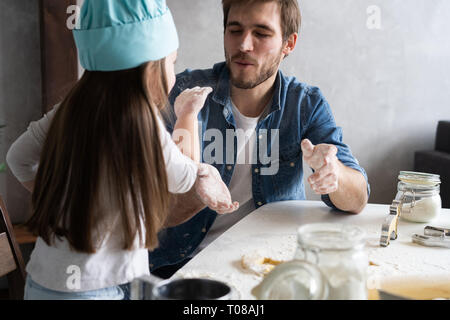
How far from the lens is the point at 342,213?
1579 millimetres

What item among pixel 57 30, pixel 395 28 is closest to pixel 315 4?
pixel 395 28

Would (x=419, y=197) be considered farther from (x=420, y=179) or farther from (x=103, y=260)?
(x=103, y=260)

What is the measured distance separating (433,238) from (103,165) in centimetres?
84

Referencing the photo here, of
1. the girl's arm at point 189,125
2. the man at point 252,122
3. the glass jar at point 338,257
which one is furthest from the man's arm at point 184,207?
the glass jar at point 338,257

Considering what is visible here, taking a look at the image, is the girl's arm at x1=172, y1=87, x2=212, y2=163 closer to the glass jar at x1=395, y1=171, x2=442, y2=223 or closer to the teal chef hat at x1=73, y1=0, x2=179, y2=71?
the teal chef hat at x1=73, y1=0, x2=179, y2=71

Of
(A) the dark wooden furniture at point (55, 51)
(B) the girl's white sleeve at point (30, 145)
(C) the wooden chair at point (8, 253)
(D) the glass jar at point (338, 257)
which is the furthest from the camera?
(A) the dark wooden furniture at point (55, 51)

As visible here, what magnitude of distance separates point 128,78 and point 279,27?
3.64 feet

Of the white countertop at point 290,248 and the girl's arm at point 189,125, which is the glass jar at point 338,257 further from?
the girl's arm at point 189,125

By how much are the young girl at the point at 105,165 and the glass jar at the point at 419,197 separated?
800mm

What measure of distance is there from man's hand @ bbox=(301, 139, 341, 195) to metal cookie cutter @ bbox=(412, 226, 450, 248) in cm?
26

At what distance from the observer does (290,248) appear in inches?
48.2

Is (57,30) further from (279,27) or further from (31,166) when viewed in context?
(31,166)

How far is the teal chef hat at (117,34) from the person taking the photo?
89cm
